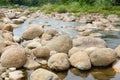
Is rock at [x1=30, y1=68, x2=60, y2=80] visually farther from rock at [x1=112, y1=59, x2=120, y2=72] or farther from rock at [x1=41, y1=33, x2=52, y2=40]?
rock at [x1=41, y1=33, x2=52, y2=40]

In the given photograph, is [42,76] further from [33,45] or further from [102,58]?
[33,45]

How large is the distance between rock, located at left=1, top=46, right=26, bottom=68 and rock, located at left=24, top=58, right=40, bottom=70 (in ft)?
0.53

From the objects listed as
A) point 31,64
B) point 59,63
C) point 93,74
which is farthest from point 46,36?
point 93,74

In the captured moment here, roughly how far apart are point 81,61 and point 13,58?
2071mm

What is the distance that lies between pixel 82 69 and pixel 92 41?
2.68 m

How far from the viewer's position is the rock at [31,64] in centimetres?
843

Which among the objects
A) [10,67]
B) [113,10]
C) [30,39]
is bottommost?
[113,10]

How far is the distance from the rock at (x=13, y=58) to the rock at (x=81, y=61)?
152 cm

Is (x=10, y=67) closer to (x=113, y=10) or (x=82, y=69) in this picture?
(x=82, y=69)

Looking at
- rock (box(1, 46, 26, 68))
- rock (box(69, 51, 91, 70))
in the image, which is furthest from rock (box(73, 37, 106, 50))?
rock (box(1, 46, 26, 68))

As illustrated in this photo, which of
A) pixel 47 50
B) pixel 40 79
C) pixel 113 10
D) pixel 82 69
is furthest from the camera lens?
pixel 113 10

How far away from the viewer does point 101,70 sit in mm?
8148

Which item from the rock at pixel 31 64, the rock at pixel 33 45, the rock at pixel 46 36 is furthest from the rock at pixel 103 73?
the rock at pixel 46 36

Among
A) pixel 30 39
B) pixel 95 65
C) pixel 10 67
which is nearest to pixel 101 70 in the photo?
pixel 95 65
